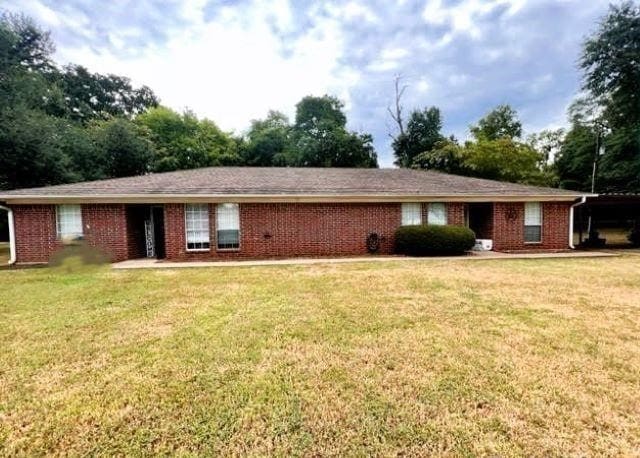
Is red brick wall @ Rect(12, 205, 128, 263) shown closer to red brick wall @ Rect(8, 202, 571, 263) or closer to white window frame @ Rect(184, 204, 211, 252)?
red brick wall @ Rect(8, 202, 571, 263)

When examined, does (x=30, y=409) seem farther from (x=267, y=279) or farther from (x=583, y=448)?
(x=267, y=279)

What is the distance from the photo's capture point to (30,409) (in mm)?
2525

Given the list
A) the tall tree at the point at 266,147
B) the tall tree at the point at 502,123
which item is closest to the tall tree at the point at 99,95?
the tall tree at the point at 266,147

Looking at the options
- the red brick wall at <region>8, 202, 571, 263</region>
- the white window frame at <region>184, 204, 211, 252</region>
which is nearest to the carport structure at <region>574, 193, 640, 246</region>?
the red brick wall at <region>8, 202, 571, 263</region>

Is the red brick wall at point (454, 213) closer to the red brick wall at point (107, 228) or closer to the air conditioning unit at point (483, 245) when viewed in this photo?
the air conditioning unit at point (483, 245)

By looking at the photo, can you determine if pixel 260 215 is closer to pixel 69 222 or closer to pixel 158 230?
pixel 158 230

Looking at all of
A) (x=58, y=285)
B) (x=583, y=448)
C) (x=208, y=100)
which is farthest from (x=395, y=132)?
(x=583, y=448)

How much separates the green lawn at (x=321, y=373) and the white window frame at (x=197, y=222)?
5132 millimetres

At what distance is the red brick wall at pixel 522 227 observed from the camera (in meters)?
12.7

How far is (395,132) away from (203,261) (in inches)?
942

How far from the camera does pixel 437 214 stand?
12547 mm

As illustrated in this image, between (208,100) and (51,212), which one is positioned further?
(208,100)

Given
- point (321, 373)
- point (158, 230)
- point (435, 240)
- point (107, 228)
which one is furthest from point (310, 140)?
point (321, 373)

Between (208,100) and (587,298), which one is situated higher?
(208,100)
